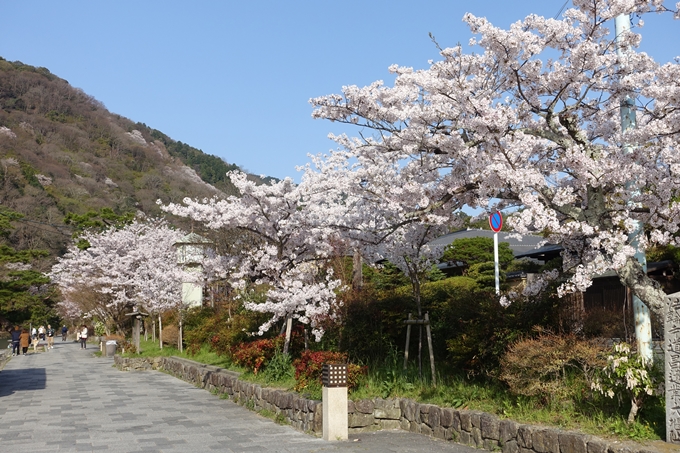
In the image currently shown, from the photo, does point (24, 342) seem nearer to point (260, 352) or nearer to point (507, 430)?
point (260, 352)

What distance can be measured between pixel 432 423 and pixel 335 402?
4.90 ft

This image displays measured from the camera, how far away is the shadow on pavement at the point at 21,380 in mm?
17797

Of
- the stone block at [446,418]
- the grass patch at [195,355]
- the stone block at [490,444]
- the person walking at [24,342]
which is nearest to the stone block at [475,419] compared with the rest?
the stone block at [490,444]

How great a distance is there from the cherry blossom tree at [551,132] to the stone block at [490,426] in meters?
2.03

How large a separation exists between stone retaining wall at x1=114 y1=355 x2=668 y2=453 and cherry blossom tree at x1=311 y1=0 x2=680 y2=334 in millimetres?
1630

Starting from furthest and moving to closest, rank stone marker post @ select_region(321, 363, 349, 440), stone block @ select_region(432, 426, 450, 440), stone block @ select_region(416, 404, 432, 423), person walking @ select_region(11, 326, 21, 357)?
person walking @ select_region(11, 326, 21, 357)
stone marker post @ select_region(321, 363, 349, 440)
stone block @ select_region(416, 404, 432, 423)
stone block @ select_region(432, 426, 450, 440)

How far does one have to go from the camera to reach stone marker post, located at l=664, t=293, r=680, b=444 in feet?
19.7

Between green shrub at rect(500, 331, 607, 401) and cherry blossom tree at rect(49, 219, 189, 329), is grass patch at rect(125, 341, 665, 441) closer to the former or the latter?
green shrub at rect(500, 331, 607, 401)

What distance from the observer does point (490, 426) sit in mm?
7816

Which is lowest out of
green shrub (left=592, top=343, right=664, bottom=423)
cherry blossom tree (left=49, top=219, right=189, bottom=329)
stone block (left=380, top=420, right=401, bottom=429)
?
stone block (left=380, top=420, right=401, bottom=429)

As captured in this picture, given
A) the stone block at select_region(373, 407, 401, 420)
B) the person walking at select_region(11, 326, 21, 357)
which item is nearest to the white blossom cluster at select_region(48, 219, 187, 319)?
the person walking at select_region(11, 326, 21, 357)

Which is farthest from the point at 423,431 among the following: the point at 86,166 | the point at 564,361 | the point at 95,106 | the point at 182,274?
the point at 95,106

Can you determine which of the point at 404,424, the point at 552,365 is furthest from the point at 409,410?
the point at 552,365

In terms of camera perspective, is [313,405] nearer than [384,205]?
No
